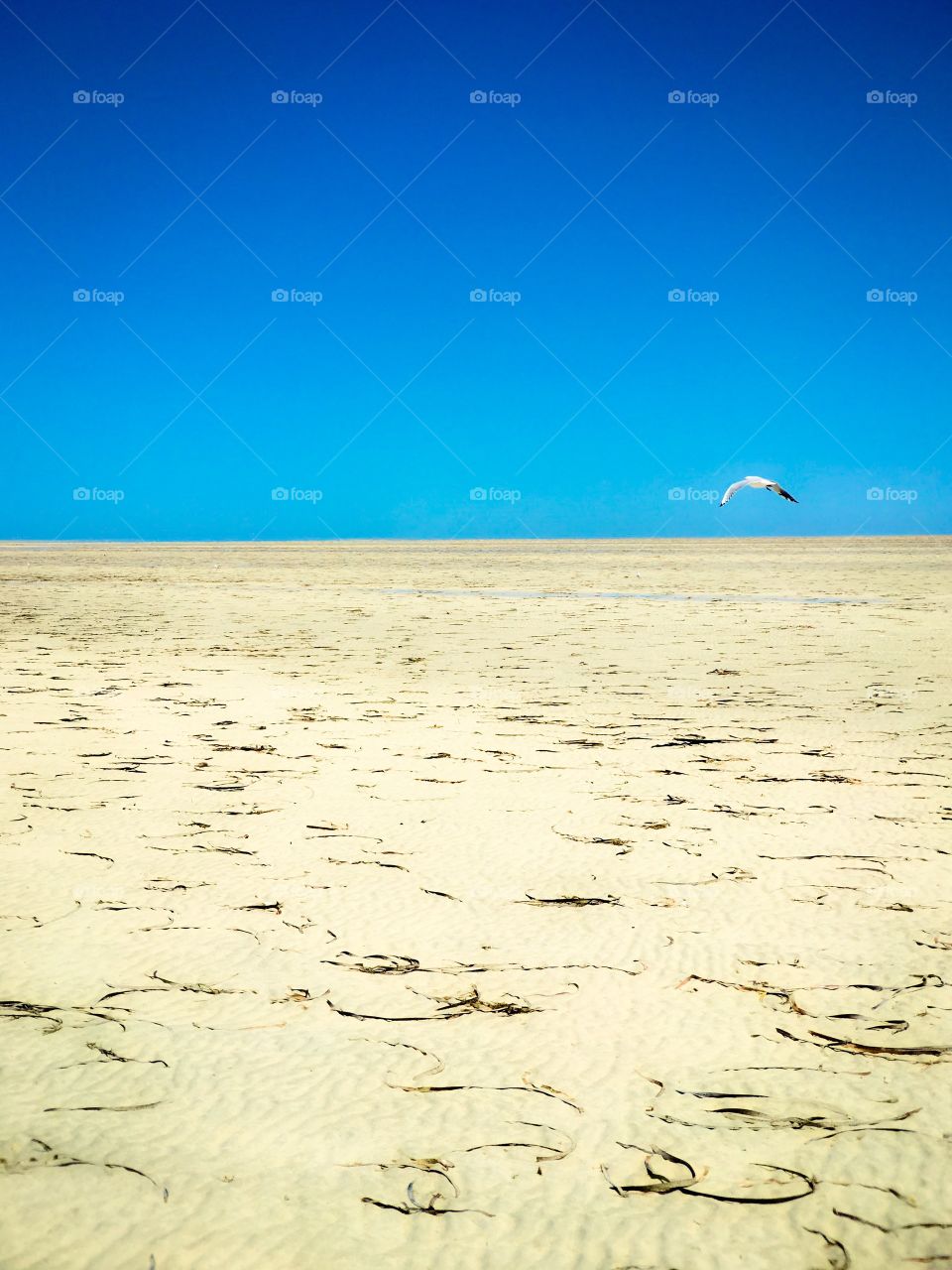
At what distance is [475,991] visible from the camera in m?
2.12

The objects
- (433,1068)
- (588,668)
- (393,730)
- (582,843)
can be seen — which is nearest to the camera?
(433,1068)

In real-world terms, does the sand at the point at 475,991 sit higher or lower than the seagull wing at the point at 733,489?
lower

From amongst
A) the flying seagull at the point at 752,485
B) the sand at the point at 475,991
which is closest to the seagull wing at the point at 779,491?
the flying seagull at the point at 752,485

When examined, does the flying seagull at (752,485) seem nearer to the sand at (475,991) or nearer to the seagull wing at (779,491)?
the seagull wing at (779,491)

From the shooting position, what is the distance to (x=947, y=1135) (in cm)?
162

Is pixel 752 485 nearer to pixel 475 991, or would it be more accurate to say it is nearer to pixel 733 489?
pixel 733 489

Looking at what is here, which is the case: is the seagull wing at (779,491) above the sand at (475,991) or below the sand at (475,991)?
above

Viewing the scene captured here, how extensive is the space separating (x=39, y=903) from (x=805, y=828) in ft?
8.43

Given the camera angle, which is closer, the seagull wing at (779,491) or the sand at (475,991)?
the sand at (475,991)

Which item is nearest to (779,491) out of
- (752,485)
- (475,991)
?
(752,485)

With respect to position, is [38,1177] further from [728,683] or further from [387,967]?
[728,683]

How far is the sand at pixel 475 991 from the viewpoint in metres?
1.44

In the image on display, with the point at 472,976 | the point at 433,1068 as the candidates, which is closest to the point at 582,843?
the point at 472,976

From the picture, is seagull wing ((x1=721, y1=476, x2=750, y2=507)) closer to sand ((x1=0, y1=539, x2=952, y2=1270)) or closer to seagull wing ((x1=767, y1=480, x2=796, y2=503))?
seagull wing ((x1=767, y1=480, x2=796, y2=503))
